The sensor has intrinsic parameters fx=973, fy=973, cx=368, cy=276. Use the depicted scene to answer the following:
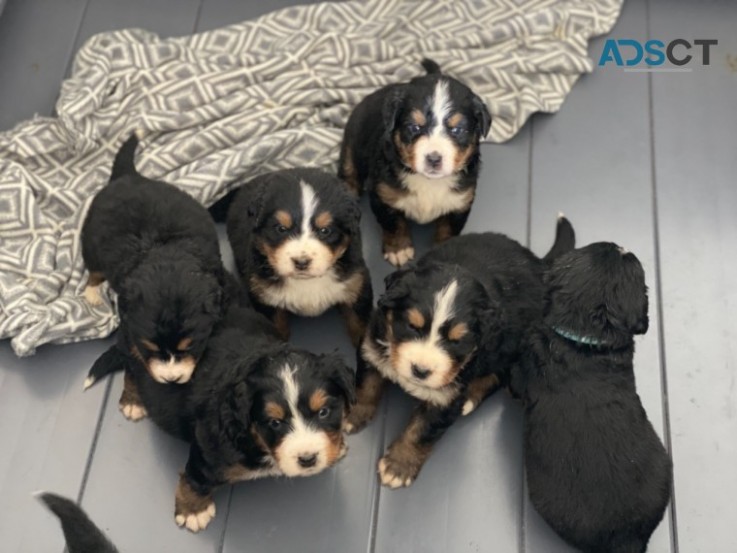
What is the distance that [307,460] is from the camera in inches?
122

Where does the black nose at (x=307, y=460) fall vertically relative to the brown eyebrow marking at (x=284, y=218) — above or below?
below

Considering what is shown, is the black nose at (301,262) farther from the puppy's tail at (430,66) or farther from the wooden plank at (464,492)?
the puppy's tail at (430,66)

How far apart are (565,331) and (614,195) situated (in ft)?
4.23

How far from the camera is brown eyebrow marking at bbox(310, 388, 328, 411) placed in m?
3.06

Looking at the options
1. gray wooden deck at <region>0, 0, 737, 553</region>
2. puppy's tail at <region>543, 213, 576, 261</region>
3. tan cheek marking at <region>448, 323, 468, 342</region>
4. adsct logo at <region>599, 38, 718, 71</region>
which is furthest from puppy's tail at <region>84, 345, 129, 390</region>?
adsct logo at <region>599, 38, 718, 71</region>

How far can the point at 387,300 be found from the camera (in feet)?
11.1

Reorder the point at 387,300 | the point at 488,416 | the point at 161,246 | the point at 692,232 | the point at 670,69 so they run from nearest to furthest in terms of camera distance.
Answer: the point at 387,300, the point at 161,246, the point at 488,416, the point at 692,232, the point at 670,69

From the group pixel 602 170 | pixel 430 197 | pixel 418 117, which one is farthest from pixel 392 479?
pixel 602 170

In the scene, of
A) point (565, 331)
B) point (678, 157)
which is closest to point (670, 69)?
point (678, 157)

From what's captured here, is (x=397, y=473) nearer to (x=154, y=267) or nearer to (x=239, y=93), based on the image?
(x=154, y=267)

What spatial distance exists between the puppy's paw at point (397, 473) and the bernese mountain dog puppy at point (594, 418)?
0.46 m

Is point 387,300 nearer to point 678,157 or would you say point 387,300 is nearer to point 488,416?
point 488,416

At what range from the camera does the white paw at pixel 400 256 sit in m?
4.28

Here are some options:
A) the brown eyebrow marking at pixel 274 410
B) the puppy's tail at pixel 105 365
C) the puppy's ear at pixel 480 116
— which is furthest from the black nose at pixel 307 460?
the puppy's ear at pixel 480 116
